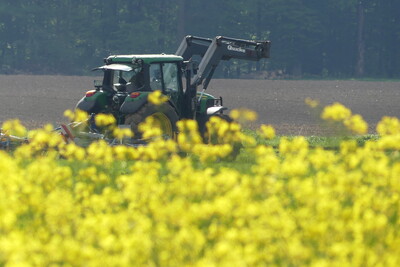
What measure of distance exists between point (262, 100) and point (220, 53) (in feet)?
61.9

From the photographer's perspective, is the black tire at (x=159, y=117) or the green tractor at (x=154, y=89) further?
the green tractor at (x=154, y=89)

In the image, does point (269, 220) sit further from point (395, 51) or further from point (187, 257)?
point (395, 51)

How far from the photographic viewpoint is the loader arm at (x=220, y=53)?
54.2 ft

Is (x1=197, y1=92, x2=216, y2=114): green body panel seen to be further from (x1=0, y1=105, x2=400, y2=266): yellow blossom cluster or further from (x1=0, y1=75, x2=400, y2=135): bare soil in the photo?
(x1=0, y1=105, x2=400, y2=266): yellow blossom cluster

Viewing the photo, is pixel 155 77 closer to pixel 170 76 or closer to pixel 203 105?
pixel 170 76

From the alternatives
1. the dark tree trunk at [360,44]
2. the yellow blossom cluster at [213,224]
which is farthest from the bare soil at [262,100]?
the dark tree trunk at [360,44]

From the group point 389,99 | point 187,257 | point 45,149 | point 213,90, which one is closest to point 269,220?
point 187,257

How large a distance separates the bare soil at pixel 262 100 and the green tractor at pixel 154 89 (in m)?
5.45

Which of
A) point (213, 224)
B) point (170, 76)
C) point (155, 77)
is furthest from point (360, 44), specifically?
point (213, 224)

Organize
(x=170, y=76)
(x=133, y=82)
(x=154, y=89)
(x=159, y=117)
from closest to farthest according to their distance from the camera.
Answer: (x=159, y=117) → (x=154, y=89) → (x=133, y=82) → (x=170, y=76)

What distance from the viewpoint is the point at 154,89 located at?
49.9 feet

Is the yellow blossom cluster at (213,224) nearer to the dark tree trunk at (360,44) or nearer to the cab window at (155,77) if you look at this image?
the cab window at (155,77)

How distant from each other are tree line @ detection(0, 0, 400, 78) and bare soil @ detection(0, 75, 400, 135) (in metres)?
18.4

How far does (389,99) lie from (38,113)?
14.9 meters
